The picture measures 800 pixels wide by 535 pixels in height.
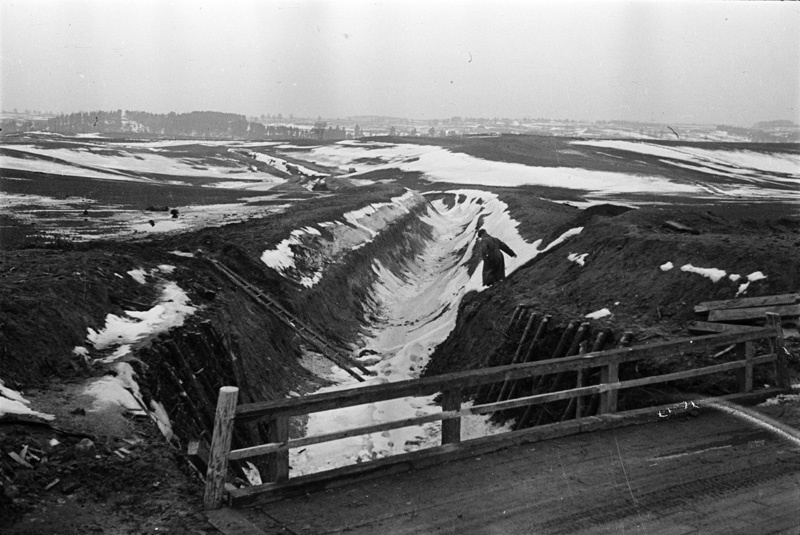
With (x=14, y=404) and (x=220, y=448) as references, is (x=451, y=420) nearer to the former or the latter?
(x=220, y=448)

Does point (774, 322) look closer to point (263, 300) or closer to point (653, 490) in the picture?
point (653, 490)

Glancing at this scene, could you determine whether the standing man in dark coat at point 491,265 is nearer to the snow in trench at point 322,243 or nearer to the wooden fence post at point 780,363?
the snow in trench at point 322,243

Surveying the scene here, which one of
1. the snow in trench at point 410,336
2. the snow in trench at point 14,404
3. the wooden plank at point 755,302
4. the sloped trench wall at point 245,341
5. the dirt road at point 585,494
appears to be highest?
the wooden plank at point 755,302

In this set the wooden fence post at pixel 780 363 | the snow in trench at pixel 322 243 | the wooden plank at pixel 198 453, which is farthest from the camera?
the snow in trench at pixel 322 243

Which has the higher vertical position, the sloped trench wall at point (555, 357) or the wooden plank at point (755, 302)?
the wooden plank at point (755, 302)

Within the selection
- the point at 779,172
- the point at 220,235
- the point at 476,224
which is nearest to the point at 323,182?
the point at 476,224

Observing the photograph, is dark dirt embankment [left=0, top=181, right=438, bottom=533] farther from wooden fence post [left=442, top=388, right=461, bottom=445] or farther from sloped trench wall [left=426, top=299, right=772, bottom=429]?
sloped trench wall [left=426, top=299, right=772, bottom=429]

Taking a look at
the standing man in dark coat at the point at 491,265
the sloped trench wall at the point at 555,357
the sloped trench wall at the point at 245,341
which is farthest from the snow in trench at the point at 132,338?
the standing man in dark coat at the point at 491,265

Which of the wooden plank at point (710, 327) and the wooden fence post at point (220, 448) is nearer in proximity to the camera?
the wooden fence post at point (220, 448)
